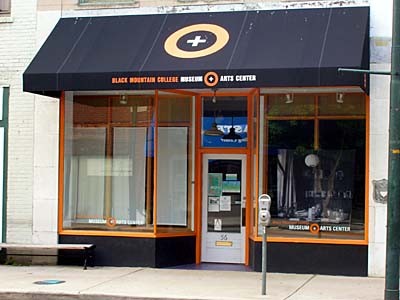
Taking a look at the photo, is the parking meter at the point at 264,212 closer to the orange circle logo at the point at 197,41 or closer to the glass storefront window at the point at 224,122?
the orange circle logo at the point at 197,41

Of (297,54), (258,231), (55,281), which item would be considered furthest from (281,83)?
(55,281)

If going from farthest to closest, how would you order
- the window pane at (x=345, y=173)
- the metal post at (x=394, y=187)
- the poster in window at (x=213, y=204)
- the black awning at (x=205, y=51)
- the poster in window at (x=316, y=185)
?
the poster in window at (x=213, y=204) < the poster in window at (x=316, y=185) < the window pane at (x=345, y=173) < the black awning at (x=205, y=51) < the metal post at (x=394, y=187)

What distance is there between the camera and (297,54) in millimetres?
11820

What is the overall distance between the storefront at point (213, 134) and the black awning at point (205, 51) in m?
0.02

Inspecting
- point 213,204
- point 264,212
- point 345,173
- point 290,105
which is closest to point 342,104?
point 290,105

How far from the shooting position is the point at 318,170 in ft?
42.3

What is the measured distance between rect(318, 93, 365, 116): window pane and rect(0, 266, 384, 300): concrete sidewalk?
286cm

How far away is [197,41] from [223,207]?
3.32 m

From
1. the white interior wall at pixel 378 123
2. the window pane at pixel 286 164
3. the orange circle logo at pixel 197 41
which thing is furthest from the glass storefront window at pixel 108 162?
the white interior wall at pixel 378 123

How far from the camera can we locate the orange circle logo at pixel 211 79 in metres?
11.9

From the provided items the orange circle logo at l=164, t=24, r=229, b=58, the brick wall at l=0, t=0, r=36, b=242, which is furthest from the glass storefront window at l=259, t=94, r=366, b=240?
the brick wall at l=0, t=0, r=36, b=242

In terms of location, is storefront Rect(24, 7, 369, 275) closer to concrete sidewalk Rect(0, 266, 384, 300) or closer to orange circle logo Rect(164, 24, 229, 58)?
orange circle logo Rect(164, 24, 229, 58)

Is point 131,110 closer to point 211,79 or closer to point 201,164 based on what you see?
point 201,164

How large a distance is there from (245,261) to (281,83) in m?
3.90
